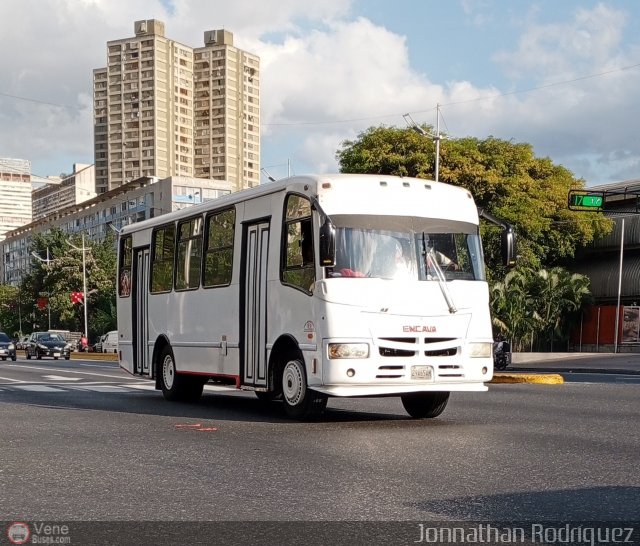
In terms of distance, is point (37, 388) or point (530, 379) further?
point (530, 379)

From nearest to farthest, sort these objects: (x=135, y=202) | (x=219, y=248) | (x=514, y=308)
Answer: (x=219, y=248) < (x=514, y=308) < (x=135, y=202)

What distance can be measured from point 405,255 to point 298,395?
7.25 ft

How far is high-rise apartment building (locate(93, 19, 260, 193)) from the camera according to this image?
157750 mm

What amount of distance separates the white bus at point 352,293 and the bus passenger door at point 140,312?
3.46 m

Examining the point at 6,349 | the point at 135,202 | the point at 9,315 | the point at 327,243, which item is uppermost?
the point at 135,202

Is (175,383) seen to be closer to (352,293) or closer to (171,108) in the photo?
(352,293)

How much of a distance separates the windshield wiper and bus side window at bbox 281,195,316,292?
1.45 metres

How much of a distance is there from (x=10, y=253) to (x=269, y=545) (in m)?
165

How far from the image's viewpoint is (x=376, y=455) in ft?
32.2

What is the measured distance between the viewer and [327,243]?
1241 centimetres

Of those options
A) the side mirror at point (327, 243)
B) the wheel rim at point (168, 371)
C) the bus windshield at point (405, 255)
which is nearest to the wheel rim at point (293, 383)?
the bus windshield at point (405, 255)

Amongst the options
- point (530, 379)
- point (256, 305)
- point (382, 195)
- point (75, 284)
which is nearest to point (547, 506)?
point (382, 195)

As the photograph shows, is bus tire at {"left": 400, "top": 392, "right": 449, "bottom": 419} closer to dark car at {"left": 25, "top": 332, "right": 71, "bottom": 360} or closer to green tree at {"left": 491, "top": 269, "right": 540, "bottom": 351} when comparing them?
green tree at {"left": 491, "top": 269, "right": 540, "bottom": 351}

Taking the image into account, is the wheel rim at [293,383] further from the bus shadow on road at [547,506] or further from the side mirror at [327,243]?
the bus shadow on road at [547,506]
